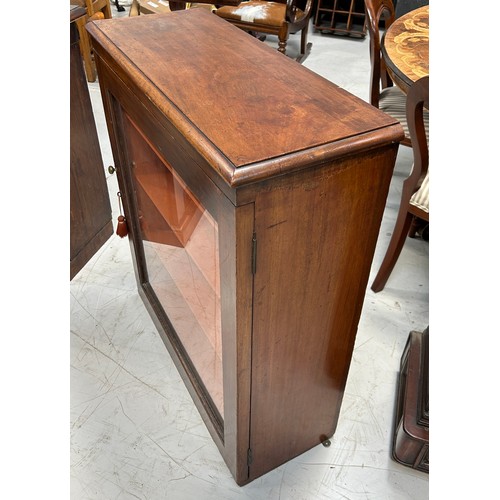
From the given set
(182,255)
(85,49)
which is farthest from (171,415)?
(85,49)

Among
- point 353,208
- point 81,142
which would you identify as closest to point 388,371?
point 353,208

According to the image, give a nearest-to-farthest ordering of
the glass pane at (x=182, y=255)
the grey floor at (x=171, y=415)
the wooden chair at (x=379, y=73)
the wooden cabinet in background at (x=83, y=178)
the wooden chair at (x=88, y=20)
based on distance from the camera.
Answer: the glass pane at (x=182, y=255), the grey floor at (x=171, y=415), the wooden cabinet in background at (x=83, y=178), the wooden chair at (x=379, y=73), the wooden chair at (x=88, y=20)

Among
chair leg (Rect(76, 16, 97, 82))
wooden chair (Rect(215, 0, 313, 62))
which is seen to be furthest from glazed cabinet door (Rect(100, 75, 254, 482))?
wooden chair (Rect(215, 0, 313, 62))

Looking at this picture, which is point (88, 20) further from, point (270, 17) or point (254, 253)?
point (254, 253)

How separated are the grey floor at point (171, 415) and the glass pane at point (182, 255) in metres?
0.17

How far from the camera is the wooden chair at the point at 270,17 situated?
10.8ft

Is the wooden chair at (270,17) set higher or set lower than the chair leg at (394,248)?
higher

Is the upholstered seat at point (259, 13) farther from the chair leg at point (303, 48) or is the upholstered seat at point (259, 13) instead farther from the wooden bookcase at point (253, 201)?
the wooden bookcase at point (253, 201)

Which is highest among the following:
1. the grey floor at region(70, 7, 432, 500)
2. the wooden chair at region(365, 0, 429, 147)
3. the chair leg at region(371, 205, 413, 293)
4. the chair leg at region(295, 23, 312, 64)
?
the wooden chair at region(365, 0, 429, 147)

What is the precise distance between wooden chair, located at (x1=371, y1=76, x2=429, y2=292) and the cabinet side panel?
0.56m

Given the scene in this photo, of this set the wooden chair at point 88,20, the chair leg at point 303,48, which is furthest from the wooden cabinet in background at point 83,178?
the chair leg at point 303,48

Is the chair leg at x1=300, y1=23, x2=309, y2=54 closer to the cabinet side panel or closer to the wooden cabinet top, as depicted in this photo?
the wooden cabinet top

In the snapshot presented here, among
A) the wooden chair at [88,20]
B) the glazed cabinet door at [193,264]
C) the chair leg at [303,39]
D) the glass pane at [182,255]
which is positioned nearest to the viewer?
the glazed cabinet door at [193,264]

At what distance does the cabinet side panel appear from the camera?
2.52 ft
